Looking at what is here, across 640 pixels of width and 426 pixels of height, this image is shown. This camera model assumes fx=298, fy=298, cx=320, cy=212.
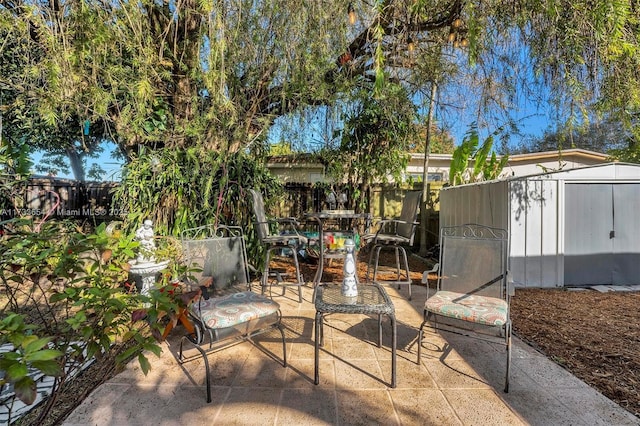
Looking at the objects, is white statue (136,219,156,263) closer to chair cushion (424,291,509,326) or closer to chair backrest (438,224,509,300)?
chair cushion (424,291,509,326)

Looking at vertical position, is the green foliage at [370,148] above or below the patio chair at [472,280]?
above

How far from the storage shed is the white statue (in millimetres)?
4702

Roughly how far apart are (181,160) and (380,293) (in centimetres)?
308

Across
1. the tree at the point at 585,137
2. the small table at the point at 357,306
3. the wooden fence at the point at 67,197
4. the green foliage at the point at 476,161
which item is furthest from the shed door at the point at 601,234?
the wooden fence at the point at 67,197

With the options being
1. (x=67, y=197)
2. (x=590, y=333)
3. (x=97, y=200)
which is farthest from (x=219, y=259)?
(x=67, y=197)

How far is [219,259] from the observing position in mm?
2744

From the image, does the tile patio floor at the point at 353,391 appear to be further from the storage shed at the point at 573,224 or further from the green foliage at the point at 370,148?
the green foliage at the point at 370,148

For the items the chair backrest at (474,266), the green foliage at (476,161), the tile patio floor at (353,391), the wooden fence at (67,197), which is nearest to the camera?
the tile patio floor at (353,391)

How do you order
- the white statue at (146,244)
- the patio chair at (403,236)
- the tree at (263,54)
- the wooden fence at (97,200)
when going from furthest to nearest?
1. the wooden fence at (97,200)
2. the patio chair at (403,236)
3. the white statue at (146,244)
4. the tree at (263,54)

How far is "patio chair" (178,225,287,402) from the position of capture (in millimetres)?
1976

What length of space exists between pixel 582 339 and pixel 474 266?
1162 mm

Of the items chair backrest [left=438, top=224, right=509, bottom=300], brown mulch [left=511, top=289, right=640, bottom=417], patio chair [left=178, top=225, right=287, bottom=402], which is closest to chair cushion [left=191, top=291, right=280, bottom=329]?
patio chair [left=178, top=225, right=287, bottom=402]

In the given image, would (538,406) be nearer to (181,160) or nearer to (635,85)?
(635,85)

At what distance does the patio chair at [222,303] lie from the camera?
1.98 meters
